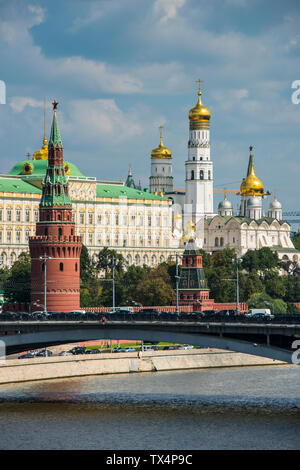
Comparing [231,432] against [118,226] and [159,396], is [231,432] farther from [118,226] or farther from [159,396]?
[118,226]

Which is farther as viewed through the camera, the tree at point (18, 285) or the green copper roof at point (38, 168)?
the green copper roof at point (38, 168)

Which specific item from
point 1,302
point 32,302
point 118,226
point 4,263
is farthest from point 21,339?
point 118,226

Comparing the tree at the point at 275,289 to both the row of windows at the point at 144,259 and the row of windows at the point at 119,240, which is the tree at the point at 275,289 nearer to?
the row of windows at the point at 144,259

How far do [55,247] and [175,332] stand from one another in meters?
45.3

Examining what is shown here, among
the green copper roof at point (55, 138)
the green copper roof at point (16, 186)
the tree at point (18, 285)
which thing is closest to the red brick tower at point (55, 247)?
the green copper roof at point (55, 138)

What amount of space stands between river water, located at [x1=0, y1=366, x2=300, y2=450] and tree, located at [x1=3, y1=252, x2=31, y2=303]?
128 ft

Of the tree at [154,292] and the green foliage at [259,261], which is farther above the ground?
the green foliage at [259,261]

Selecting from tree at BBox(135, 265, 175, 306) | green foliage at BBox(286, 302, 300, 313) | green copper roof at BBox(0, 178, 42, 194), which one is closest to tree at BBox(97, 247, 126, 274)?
green copper roof at BBox(0, 178, 42, 194)

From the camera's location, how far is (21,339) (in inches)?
3472

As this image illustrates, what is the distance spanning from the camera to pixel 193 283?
140 metres

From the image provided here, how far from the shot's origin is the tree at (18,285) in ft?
450

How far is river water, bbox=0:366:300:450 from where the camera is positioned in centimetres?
6794

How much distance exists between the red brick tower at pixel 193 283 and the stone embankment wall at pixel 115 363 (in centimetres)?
2915

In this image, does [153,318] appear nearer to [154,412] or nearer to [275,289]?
[154,412]
